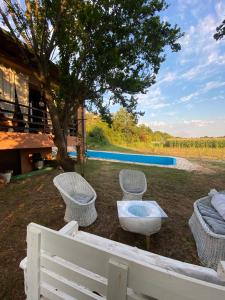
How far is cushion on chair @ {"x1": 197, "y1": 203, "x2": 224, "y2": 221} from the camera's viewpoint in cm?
346

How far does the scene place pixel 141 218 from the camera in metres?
3.38

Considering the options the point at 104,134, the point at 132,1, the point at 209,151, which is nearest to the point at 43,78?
the point at 132,1

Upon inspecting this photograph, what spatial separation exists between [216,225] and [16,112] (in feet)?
21.1

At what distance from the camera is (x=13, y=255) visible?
124 inches

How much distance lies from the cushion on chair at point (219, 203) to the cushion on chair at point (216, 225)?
182 millimetres

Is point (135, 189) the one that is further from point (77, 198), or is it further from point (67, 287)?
point (67, 287)

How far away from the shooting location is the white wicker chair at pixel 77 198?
4035 millimetres

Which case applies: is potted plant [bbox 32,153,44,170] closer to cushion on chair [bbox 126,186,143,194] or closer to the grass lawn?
the grass lawn

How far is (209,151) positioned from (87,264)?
65.8 feet

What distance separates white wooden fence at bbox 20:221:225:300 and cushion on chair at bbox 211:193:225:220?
226cm

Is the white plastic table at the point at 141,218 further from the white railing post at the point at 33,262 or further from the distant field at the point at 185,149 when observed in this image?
the distant field at the point at 185,149

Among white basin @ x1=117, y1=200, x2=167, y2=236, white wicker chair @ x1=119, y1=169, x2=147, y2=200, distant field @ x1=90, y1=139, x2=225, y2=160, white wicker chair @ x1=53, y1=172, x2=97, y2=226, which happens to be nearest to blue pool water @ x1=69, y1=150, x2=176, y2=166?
distant field @ x1=90, y1=139, x2=225, y2=160

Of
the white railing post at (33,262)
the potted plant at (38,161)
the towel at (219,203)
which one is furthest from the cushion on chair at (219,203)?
the potted plant at (38,161)

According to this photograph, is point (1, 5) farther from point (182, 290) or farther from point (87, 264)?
point (182, 290)
